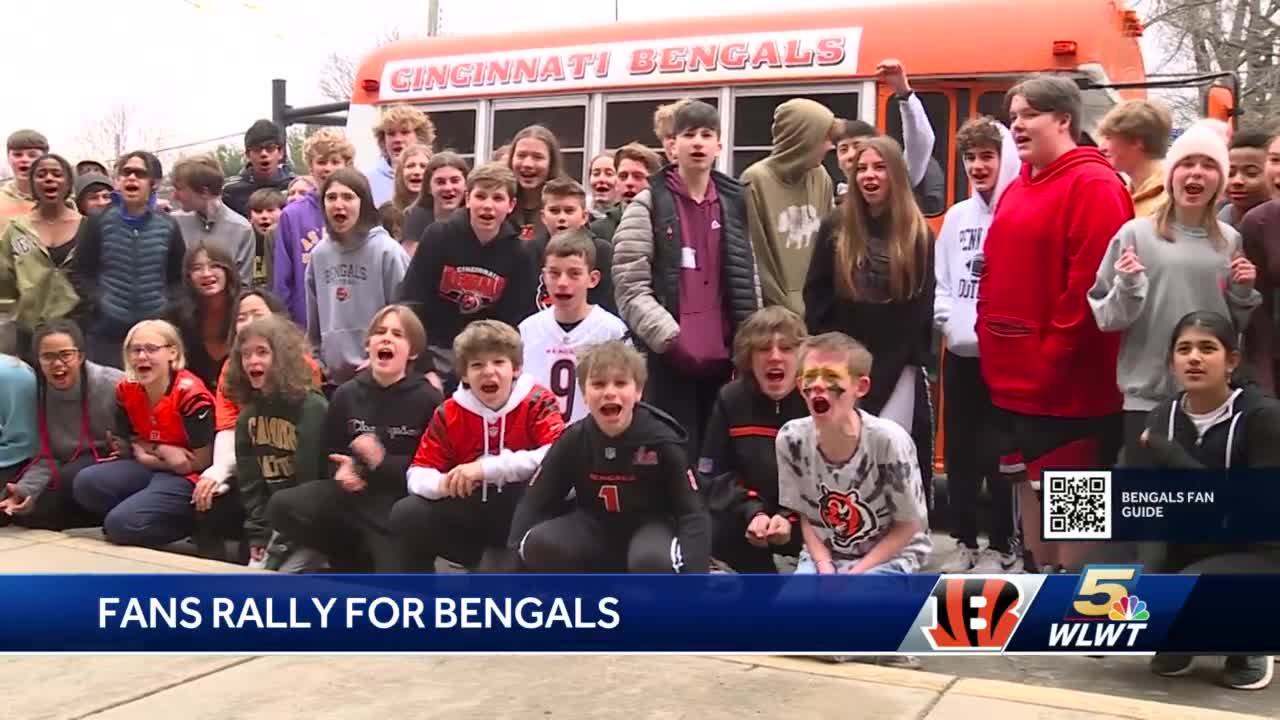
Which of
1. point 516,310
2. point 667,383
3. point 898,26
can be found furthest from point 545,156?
point 898,26

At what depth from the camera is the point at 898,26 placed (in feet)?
19.1

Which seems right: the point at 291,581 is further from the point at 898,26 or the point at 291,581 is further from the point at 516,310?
the point at 898,26

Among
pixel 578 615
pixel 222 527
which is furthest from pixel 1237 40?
pixel 578 615

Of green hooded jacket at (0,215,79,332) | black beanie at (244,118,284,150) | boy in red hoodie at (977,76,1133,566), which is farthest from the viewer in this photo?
black beanie at (244,118,284,150)

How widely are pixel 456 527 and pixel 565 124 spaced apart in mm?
3180

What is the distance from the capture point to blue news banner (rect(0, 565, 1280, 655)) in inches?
102

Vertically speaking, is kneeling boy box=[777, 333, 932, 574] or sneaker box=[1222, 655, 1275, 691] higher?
kneeling boy box=[777, 333, 932, 574]

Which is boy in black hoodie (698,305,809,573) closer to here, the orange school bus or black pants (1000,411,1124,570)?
black pants (1000,411,1124,570)

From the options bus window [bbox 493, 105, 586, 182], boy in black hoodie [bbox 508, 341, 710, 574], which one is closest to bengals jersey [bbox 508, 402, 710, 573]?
boy in black hoodie [bbox 508, 341, 710, 574]

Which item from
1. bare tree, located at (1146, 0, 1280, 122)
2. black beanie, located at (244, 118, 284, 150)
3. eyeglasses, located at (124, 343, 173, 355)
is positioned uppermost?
bare tree, located at (1146, 0, 1280, 122)

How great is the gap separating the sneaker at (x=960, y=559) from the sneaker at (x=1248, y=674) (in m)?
0.82

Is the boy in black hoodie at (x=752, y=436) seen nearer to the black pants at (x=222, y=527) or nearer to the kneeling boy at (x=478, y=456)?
Answer: the kneeling boy at (x=478, y=456)

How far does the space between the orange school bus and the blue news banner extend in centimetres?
319

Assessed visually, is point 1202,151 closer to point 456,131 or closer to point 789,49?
point 789,49
